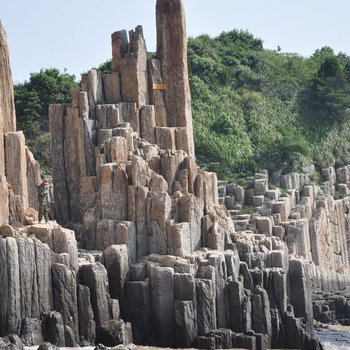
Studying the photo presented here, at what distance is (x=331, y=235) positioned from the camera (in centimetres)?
8938

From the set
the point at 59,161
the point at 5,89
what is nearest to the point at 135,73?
the point at 59,161

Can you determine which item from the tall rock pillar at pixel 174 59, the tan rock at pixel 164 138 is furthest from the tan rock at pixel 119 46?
the tan rock at pixel 164 138

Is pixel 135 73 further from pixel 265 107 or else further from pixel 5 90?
pixel 265 107

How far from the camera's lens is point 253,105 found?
10362 cm

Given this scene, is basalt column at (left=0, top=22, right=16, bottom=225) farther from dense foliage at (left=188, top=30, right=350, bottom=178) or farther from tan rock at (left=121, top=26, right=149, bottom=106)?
dense foliage at (left=188, top=30, right=350, bottom=178)

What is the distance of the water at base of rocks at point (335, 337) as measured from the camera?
6706 centimetres

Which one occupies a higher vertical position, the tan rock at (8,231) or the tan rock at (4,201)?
the tan rock at (4,201)

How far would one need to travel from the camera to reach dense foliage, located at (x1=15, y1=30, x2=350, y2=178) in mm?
94625

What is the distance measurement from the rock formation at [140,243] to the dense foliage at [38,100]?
17.9 meters

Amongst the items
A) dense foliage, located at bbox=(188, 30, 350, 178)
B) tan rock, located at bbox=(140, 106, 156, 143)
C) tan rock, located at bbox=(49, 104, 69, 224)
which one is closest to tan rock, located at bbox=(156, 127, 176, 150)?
tan rock, located at bbox=(140, 106, 156, 143)

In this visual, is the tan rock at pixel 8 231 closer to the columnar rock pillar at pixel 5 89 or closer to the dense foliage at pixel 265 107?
the columnar rock pillar at pixel 5 89

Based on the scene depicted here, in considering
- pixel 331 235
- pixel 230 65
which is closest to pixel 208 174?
pixel 331 235

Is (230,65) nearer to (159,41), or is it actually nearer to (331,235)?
(331,235)

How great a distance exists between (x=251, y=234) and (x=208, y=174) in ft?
15.4
